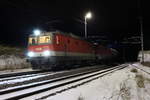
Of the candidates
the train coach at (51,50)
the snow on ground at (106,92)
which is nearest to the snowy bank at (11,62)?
the train coach at (51,50)

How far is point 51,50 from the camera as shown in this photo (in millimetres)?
13656

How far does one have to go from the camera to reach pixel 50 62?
13672 millimetres

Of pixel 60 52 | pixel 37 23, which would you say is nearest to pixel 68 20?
pixel 37 23

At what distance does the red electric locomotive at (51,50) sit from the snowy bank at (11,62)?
3239 mm

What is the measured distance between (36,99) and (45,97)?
0.42 metres

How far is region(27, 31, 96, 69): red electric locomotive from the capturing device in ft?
45.0

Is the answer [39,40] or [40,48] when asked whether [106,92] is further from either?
[39,40]

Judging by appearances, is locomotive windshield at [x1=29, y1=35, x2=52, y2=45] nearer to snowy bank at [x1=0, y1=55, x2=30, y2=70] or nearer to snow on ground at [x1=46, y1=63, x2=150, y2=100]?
snowy bank at [x1=0, y1=55, x2=30, y2=70]

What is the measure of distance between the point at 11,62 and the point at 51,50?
6.11m

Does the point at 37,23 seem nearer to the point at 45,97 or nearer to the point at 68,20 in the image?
the point at 68,20

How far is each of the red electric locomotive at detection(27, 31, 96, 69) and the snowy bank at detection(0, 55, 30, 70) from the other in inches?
128

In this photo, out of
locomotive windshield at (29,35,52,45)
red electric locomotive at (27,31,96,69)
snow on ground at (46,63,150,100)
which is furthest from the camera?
locomotive windshield at (29,35,52,45)

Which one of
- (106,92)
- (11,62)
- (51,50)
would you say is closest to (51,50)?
(51,50)

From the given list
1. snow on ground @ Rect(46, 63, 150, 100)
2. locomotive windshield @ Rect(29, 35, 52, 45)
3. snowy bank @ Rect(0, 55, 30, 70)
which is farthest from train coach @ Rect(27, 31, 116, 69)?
snow on ground @ Rect(46, 63, 150, 100)
